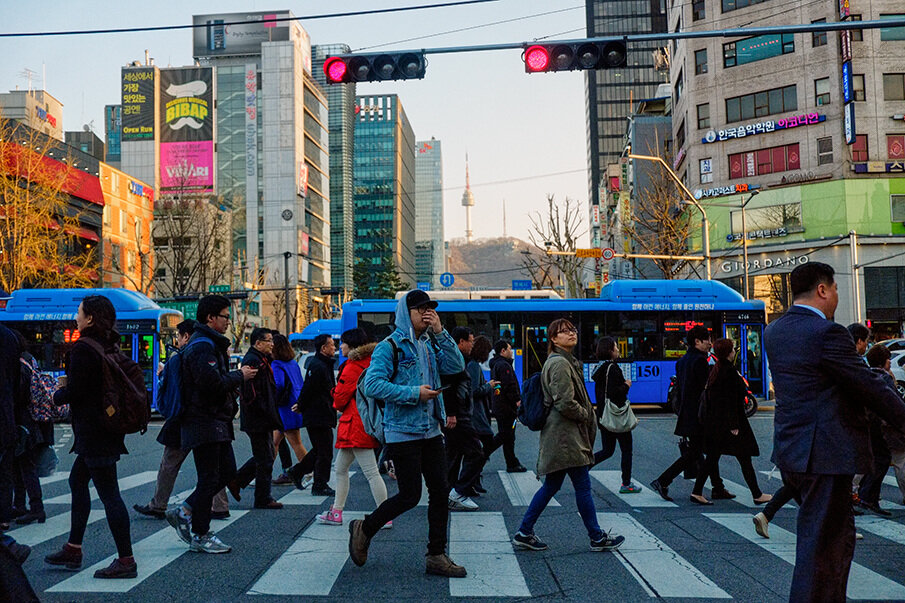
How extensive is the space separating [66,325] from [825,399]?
2359 cm

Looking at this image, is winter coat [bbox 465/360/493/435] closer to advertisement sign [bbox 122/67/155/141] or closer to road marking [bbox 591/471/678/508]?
road marking [bbox 591/471/678/508]

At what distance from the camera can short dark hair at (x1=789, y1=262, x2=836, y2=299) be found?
442 cm

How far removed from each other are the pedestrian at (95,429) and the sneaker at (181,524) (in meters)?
0.72

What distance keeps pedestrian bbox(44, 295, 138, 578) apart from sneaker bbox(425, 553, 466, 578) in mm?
2015

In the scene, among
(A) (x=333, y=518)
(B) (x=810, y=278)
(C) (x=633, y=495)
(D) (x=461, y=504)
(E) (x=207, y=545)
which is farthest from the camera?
(C) (x=633, y=495)

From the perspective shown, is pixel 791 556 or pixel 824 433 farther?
pixel 791 556

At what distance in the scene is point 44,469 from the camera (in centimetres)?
797

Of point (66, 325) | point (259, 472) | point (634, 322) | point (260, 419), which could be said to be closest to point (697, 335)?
point (260, 419)

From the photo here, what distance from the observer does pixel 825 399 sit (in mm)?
4207

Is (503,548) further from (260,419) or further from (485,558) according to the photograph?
(260,419)

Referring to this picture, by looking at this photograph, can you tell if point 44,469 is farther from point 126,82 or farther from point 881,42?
point 126,82

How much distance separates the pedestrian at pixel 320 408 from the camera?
932 centimetres

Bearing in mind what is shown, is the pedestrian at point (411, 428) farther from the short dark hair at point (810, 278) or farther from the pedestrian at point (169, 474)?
the pedestrian at point (169, 474)

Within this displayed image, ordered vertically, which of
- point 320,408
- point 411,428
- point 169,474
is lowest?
point 169,474
